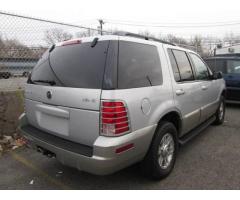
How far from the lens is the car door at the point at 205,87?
163 inches

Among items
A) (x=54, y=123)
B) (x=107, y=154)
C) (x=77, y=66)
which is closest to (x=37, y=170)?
(x=54, y=123)

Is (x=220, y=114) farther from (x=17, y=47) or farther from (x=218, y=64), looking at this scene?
(x=17, y=47)

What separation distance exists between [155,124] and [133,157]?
50cm

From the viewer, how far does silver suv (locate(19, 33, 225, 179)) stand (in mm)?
2225

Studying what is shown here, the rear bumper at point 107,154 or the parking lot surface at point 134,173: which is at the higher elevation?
the rear bumper at point 107,154

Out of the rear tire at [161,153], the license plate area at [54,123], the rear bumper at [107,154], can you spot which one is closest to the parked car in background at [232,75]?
the rear tire at [161,153]

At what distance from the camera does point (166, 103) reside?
2.88m

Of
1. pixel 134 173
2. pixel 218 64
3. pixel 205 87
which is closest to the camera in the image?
pixel 134 173

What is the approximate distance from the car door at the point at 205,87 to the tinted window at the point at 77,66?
2318 millimetres

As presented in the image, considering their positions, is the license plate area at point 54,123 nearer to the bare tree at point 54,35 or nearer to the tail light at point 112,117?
the tail light at point 112,117

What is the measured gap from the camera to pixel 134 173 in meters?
3.18

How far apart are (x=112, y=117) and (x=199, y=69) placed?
2794 millimetres

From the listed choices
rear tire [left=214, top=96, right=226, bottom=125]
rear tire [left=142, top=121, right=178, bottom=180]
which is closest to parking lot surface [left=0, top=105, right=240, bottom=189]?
rear tire [left=142, top=121, right=178, bottom=180]

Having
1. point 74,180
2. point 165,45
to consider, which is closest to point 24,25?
point 165,45
